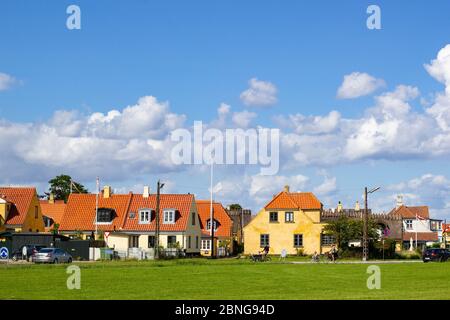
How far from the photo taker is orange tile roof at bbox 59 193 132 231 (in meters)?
90.9

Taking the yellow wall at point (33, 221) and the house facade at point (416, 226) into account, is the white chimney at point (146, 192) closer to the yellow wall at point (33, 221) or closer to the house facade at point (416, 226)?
the yellow wall at point (33, 221)

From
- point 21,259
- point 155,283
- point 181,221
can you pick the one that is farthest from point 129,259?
point 155,283

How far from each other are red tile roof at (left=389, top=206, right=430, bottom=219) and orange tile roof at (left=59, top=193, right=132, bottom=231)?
56.5m

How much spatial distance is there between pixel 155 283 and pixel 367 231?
161ft

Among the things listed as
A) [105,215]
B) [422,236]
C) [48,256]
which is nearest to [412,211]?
[422,236]

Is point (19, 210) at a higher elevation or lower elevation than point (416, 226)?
higher

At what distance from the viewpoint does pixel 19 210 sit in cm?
9050

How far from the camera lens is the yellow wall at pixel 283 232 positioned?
289 feet

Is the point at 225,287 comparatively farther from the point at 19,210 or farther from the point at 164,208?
the point at 19,210

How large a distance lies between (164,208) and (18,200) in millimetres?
17240

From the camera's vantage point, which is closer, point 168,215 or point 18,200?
point 168,215

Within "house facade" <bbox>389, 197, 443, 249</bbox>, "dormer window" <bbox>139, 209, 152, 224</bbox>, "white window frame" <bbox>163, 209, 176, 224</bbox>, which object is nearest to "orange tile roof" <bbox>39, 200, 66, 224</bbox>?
"dormer window" <bbox>139, 209, 152, 224</bbox>
